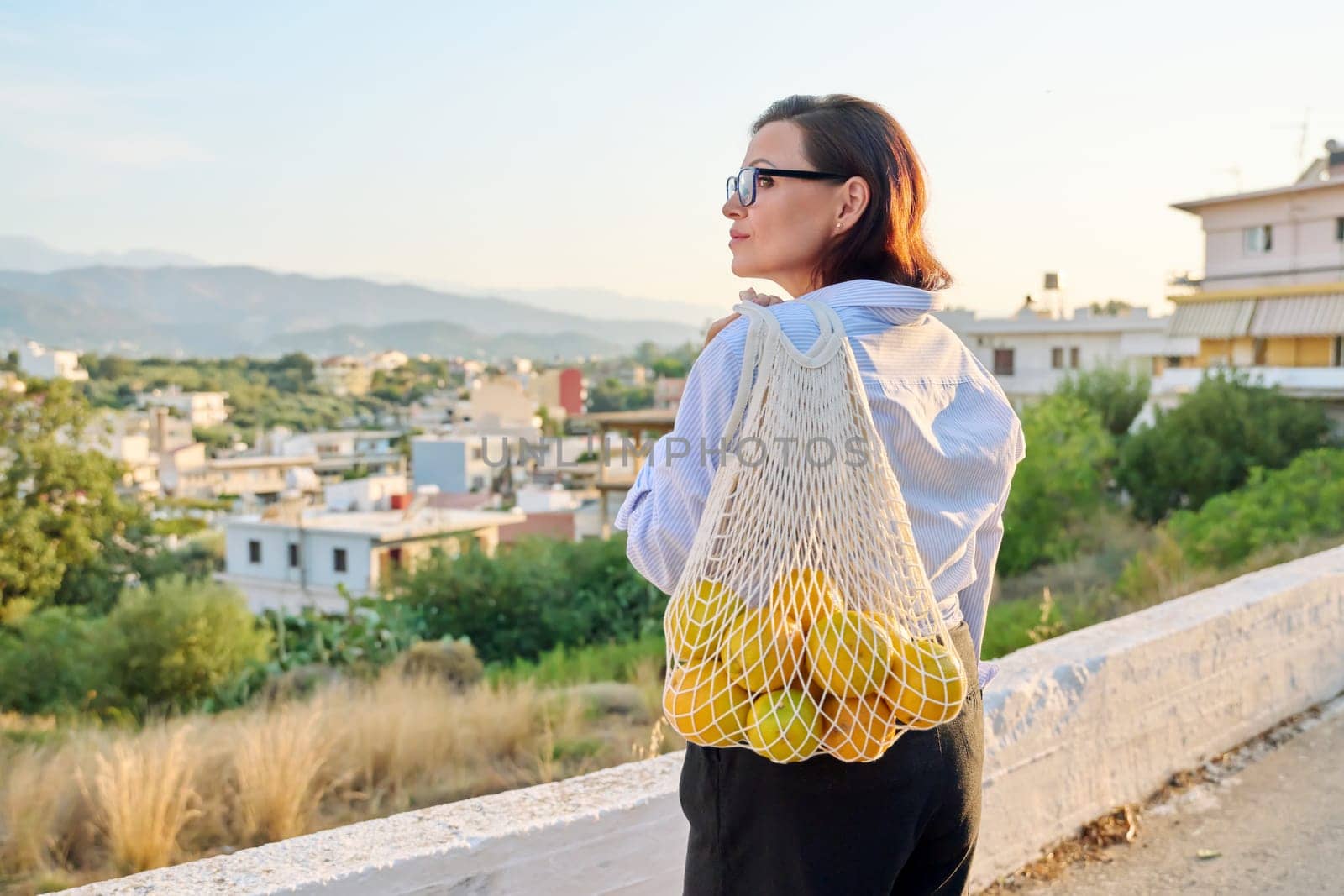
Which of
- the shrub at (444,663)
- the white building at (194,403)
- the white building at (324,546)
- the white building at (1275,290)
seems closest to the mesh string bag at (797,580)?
the shrub at (444,663)

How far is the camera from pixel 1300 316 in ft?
107

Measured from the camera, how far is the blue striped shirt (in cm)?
128

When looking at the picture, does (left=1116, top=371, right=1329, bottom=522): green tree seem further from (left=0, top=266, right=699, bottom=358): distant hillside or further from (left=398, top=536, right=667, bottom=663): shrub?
(left=0, top=266, right=699, bottom=358): distant hillside

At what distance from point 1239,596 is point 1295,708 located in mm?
630

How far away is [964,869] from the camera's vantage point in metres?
1.52

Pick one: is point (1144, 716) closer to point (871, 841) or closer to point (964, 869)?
point (964, 869)

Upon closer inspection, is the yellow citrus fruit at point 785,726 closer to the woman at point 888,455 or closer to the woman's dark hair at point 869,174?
the woman at point 888,455

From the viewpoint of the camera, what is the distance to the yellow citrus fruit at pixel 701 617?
127 cm

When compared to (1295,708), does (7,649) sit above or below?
below

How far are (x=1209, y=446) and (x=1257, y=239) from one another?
15.3 meters

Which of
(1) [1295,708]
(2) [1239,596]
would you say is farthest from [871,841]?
(1) [1295,708]

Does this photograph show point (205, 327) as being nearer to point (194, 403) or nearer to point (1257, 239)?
point (194, 403)

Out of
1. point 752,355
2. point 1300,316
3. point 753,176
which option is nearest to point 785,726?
point 752,355

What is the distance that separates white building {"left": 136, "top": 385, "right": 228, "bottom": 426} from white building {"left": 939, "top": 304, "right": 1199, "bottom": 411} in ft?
215
